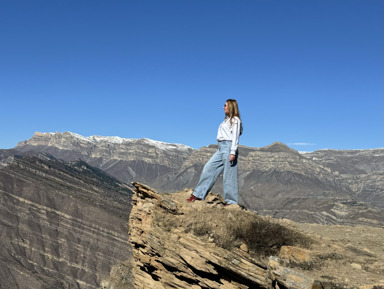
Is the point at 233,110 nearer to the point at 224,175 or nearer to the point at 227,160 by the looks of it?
the point at 227,160

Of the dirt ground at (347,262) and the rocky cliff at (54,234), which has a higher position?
the dirt ground at (347,262)

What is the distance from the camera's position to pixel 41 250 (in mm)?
121188

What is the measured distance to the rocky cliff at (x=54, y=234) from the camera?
4353 inches

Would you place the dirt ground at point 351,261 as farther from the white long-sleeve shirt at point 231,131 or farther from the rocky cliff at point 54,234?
the rocky cliff at point 54,234

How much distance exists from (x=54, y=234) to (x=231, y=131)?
13315 centimetres

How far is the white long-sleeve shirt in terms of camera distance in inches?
397

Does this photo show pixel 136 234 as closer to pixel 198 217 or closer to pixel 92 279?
pixel 198 217

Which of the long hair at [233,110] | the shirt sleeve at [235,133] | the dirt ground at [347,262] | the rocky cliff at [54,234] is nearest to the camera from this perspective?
the dirt ground at [347,262]

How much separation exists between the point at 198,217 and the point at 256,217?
158 centimetres

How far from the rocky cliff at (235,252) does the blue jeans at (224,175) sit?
429mm

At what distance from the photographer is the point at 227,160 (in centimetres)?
1023

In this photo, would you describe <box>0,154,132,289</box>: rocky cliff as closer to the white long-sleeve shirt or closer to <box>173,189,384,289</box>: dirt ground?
the white long-sleeve shirt

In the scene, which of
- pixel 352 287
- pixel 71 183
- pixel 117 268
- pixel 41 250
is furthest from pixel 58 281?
pixel 352 287

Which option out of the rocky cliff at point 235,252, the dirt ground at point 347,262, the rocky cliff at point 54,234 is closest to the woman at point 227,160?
the rocky cliff at point 235,252
